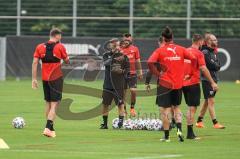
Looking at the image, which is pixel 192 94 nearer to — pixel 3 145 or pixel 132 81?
pixel 3 145

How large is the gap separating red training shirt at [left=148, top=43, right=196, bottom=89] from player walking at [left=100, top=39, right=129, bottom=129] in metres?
3.77

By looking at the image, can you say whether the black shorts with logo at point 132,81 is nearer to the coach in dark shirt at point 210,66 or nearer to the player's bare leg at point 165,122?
the coach in dark shirt at point 210,66

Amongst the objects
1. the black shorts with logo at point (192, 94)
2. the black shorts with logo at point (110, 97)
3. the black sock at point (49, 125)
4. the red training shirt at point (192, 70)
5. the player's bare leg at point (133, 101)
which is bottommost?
the player's bare leg at point (133, 101)

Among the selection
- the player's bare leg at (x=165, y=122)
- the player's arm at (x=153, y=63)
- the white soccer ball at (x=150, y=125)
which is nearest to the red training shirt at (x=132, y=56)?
the white soccer ball at (x=150, y=125)

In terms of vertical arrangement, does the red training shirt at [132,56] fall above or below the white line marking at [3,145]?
above

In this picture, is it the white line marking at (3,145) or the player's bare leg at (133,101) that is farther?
the player's bare leg at (133,101)

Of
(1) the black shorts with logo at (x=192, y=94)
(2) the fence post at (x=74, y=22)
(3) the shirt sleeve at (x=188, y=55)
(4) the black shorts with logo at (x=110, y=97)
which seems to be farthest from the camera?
(2) the fence post at (x=74, y=22)

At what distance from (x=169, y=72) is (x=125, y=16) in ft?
102

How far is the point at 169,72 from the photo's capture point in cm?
1919

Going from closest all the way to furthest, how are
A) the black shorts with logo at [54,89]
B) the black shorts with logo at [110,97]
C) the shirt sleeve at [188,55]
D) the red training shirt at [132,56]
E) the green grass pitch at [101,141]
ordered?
the green grass pitch at [101,141]
the shirt sleeve at [188,55]
the black shorts with logo at [54,89]
the black shorts with logo at [110,97]
the red training shirt at [132,56]

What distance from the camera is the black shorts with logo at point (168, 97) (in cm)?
1916

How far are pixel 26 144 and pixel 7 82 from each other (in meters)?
27.8

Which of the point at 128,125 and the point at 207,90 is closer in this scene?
the point at 128,125

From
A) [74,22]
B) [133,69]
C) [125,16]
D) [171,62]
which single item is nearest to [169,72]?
[171,62]
